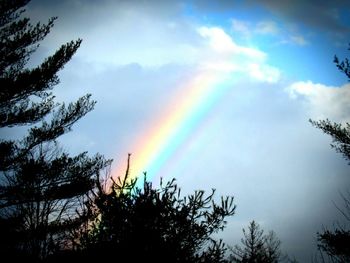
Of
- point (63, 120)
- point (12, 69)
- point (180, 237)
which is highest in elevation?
point (12, 69)

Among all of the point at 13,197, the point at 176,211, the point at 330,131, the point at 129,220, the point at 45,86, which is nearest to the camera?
the point at 129,220

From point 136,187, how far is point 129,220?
0.88m

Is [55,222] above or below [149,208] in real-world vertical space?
above

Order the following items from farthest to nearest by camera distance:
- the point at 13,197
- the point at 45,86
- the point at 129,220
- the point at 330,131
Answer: the point at 330,131, the point at 45,86, the point at 13,197, the point at 129,220

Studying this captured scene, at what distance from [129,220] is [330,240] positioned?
12.6 m

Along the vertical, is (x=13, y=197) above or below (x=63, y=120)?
below

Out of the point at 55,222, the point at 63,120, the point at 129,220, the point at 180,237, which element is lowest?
the point at 180,237

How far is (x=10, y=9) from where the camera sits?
1290 centimetres

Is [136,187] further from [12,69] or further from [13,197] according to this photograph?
[12,69]

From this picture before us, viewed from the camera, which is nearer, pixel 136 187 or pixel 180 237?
pixel 180 237

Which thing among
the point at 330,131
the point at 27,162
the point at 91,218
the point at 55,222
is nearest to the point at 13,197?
the point at 27,162

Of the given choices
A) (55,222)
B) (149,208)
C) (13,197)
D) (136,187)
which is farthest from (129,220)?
(55,222)

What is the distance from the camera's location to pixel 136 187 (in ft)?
20.9

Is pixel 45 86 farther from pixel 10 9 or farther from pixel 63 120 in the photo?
pixel 10 9
